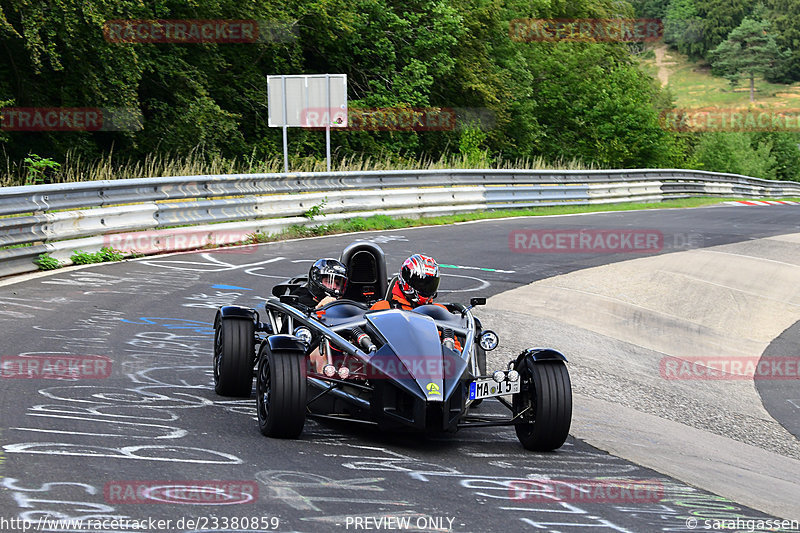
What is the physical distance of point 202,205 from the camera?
1653 cm

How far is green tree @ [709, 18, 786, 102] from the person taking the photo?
153 meters

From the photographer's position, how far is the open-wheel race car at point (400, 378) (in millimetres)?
6090

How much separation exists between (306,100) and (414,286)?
572 inches

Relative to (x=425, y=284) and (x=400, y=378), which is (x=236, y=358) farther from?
(x=400, y=378)

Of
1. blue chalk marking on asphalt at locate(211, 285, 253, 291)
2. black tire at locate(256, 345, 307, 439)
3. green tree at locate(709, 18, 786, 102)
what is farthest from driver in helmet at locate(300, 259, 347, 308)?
green tree at locate(709, 18, 786, 102)

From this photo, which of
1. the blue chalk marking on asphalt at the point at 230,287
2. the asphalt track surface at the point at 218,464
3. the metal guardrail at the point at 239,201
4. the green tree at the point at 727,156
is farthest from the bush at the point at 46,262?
the green tree at the point at 727,156

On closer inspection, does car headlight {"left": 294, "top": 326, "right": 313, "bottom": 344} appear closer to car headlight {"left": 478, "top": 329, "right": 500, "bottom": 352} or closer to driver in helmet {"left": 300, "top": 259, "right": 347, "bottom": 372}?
driver in helmet {"left": 300, "top": 259, "right": 347, "bottom": 372}

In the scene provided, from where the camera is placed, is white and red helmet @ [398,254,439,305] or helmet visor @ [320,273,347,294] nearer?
white and red helmet @ [398,254,439,305]

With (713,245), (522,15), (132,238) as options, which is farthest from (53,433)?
(522,15)

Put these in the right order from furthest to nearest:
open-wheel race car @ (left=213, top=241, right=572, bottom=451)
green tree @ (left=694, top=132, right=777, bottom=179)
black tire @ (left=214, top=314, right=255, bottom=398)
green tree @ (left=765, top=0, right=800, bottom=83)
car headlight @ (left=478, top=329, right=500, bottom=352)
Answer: green tree @ (left=765, top=0, right=800, bottom=83)
green tree @ (left=694, top=132, right=777, bottom=179)
black tire @ (left=214, top=314, right=255, bottom=398)
car headlight @ (left=478, top=329, right=500, bottom=352)
open-wheel race car @ (left=213, top=241, right=572, bottom=451)

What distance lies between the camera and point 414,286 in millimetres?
7480

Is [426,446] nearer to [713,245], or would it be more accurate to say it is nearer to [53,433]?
[53,433]

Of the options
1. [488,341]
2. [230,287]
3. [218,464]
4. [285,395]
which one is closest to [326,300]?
[488,341]

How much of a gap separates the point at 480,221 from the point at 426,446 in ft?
54.1
